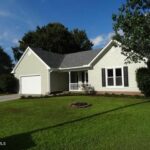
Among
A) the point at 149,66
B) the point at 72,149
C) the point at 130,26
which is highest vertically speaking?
the point at 130,26

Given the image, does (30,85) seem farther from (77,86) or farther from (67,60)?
(77,86)

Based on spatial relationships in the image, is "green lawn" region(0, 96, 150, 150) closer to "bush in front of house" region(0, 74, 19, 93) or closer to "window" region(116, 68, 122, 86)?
"window" region(116, 68, 122, 86)

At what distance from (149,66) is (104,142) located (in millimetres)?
14699

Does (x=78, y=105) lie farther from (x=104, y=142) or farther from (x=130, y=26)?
(x=104, y=142)

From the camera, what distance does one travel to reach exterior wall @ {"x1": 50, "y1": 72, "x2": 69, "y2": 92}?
27.4 m

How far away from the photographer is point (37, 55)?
92.5ft

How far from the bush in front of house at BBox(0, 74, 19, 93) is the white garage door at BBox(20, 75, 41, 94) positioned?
4.03 ft

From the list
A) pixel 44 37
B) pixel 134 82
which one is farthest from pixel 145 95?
pixel 44 37

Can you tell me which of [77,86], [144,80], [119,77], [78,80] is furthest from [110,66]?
[78,80]

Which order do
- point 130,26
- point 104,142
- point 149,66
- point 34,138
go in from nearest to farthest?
point 104,142, point 34,138, point 130,26, point 149,66

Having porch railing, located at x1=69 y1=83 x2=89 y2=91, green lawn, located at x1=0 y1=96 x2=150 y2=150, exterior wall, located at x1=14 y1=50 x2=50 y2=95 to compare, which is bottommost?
green lawn, located at x1=0 y1=96 x2=150 y2=150

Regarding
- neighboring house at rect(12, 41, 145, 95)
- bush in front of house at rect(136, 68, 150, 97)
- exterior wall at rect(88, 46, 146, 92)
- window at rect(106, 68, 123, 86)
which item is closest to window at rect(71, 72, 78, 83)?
neighboring house at rect(12, 41, 145, 95)

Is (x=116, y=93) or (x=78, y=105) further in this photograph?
(x=116, y=93)

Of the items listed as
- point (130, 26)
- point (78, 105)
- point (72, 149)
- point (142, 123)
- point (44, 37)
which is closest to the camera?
point (72, 149)
